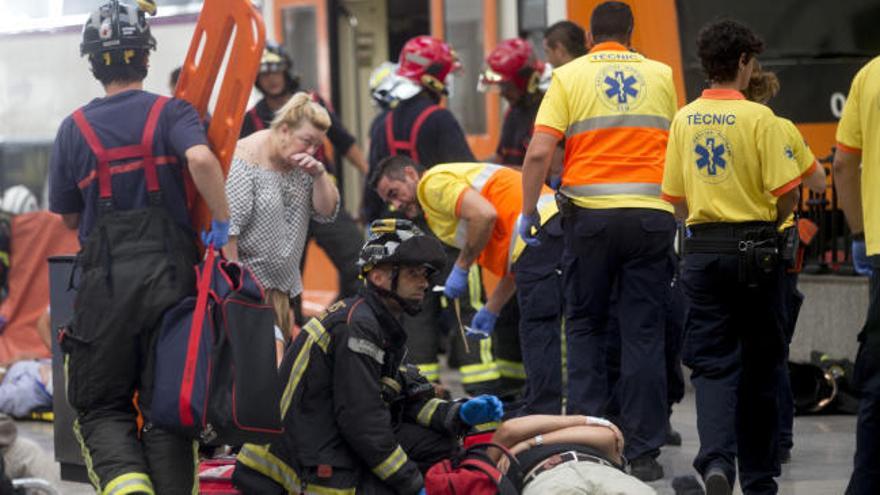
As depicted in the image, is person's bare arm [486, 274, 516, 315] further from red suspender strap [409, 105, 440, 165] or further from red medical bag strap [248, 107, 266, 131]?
red medical bag strap [248, 107, 266, 131]

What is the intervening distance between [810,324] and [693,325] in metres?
3.52

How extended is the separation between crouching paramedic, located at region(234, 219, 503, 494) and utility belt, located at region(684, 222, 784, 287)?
0.94m

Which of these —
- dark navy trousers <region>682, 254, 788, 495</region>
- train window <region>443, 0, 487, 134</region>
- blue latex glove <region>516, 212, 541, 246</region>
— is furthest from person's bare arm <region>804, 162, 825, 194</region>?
train window <region>443, 0, 487, 134</region>

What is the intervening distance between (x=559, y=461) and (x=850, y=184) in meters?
1.30

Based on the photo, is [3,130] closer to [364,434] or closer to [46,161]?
[46,161]

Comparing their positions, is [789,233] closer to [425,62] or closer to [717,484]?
[717,484]

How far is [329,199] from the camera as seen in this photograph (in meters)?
7.28

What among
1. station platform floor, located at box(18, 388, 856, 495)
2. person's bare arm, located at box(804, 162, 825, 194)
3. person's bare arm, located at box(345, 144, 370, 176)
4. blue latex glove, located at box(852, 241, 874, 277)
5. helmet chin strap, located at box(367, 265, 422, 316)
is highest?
person's bare arm, located at box(804, 162, 825, 194)

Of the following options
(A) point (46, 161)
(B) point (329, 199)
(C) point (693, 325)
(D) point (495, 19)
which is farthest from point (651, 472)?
(A) point (46, 161)

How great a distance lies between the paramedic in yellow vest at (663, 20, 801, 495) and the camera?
6156mm

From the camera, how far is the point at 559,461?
590cm

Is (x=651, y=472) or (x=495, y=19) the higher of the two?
Answer: (x=495, y=19)

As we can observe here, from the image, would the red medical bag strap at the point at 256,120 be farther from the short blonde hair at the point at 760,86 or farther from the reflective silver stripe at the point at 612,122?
the short blonde hair at the point at 760,86

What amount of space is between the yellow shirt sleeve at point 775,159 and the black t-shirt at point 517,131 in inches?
134
